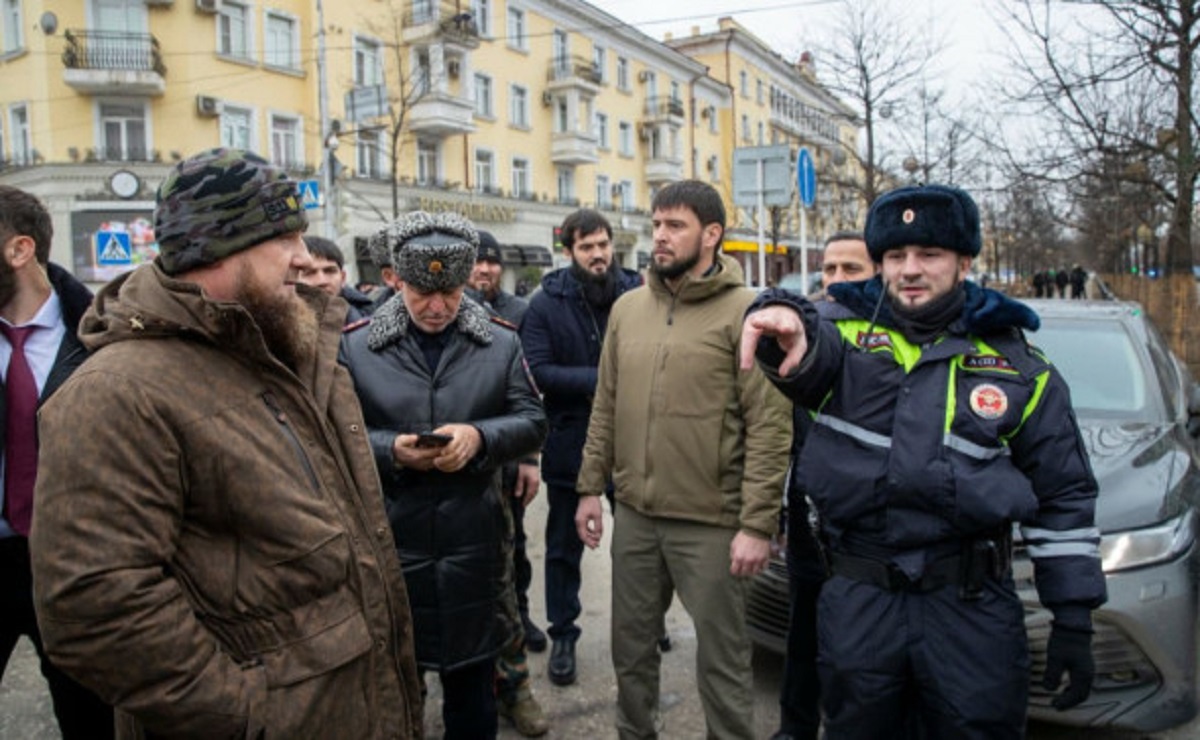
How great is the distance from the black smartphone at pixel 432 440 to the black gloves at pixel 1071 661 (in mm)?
1776

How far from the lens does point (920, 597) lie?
2230 millimetres

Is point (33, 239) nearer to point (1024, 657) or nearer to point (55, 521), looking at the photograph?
point (55, 521)

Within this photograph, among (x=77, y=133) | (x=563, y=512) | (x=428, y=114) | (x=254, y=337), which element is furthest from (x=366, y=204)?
(x=254, y=337)

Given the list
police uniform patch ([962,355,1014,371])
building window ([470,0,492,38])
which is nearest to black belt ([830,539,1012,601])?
police uniform patch ([962,355,1014,371])

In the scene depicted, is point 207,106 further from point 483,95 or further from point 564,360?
point 564,360

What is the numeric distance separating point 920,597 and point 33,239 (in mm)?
2930

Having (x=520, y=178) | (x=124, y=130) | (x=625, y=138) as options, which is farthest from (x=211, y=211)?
(x=625, y=138)

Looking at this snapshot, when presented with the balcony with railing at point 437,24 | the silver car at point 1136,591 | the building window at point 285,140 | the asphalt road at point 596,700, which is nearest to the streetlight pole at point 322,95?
the building window at point 285,140

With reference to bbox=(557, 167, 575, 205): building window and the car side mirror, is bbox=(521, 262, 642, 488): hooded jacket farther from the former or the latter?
bbox=(557, 167, 575, 205): building window

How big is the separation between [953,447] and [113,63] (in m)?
25.2

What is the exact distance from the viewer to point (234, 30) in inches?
945

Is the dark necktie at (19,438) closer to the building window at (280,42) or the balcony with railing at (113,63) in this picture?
the balcony with railing at (113,63)

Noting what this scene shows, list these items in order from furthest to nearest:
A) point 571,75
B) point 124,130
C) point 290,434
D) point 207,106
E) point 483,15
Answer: point 571,75, point 483,15, point 207,106, point 124,130, point 290,434

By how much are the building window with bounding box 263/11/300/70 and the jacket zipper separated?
25861 mm
